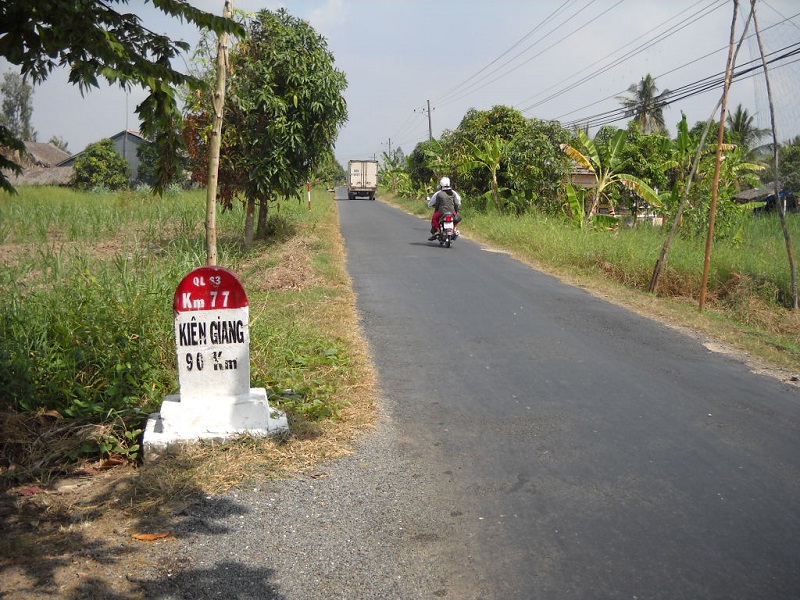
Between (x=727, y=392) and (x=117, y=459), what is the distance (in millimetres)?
5299

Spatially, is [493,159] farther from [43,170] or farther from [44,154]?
[44,154]

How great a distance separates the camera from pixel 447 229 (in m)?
17.4

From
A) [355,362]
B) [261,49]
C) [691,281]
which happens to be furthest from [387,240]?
[355,362]

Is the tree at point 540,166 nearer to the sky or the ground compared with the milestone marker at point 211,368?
nearer to the sky

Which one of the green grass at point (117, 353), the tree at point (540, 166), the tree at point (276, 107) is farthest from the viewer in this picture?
the tree at point (540, 166)

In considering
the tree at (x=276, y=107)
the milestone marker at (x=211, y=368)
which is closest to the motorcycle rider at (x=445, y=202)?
the tree at (x=276, y=107)

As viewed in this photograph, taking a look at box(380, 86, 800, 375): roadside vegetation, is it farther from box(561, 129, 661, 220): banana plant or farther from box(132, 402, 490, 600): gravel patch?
box(132, 402, 490, 600): gravel patch

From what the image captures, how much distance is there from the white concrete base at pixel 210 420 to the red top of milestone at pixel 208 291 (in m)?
0.66

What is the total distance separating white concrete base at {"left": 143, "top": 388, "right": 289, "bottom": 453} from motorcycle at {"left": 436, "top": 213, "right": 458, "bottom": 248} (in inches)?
492

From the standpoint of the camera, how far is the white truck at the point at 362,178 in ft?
176

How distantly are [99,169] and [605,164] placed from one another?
102 feet

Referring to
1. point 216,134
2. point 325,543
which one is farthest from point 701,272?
point 325,543

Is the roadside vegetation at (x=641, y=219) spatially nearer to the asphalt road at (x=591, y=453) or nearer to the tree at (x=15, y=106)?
the asphalt road at (x=591, y=453)

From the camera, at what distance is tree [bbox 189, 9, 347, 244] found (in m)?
14.5
